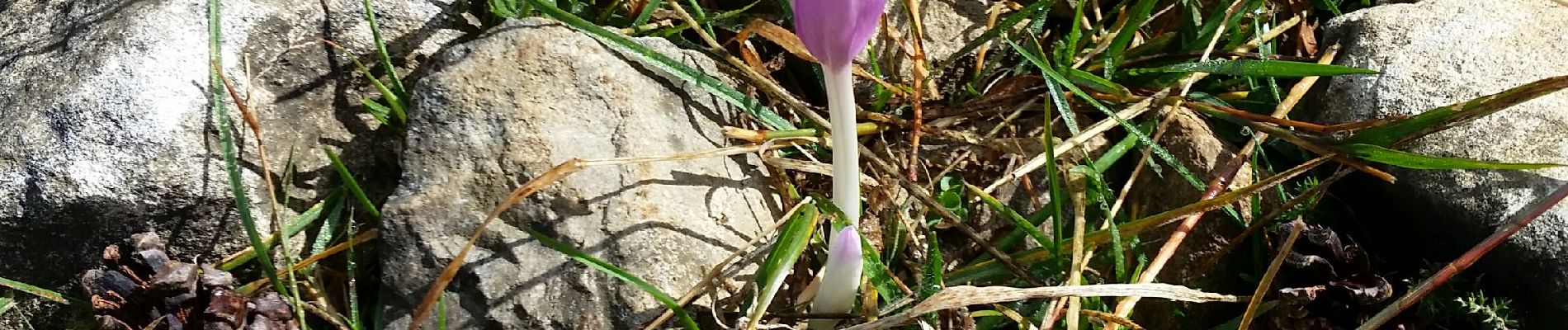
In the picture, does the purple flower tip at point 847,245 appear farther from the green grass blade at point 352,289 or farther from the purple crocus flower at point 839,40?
the green grass blade at point 352,289

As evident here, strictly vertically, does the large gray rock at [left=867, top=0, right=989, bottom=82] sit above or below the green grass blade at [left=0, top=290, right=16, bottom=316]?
above

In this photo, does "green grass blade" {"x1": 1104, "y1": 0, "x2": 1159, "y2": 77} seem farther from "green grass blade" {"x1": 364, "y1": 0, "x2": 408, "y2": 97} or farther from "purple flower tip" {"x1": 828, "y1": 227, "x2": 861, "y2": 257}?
"green grass blade" {"x1": 364, "y1": 0, "x2": 408, "y2": 97}

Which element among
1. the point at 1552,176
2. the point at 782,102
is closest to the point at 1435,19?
the point at 1552,176

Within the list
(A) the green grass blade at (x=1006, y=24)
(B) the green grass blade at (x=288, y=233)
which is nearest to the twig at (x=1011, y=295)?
(A) the green grass blade at (x=1006, y=24)

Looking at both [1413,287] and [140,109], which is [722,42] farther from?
[1413,287]

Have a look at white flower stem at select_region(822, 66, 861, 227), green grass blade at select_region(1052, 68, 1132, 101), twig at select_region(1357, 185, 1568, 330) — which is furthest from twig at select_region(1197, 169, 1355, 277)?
white flower stem at select_region(822, 66, 861, 227)
